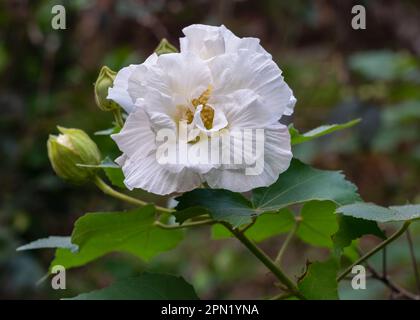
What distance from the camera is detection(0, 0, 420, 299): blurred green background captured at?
166 cm

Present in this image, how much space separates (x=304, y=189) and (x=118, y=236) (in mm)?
214

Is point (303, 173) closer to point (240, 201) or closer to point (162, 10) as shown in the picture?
point (240, 201)

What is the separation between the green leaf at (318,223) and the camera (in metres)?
0.72

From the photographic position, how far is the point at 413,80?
1942 millimetres

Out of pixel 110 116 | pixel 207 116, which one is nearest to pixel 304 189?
pixel 207 116

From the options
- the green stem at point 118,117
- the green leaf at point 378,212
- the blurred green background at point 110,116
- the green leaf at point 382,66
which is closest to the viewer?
the green leaf at point 378,212

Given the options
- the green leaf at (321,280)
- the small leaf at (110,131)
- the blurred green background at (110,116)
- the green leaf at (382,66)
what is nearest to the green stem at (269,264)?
the green leaf at (321,280)

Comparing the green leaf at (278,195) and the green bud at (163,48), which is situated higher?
the green bud at (163,48)

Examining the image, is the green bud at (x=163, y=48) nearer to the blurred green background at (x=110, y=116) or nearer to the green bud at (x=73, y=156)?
the green bud at (x=73, y=156)

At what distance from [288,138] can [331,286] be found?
16cm

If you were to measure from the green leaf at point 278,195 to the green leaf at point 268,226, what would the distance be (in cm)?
9

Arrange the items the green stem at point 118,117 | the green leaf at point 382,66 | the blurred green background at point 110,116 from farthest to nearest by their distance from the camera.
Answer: the green leaf at point 382,66 < the blurred green background at point 110,116 < the green stem at point 118,117

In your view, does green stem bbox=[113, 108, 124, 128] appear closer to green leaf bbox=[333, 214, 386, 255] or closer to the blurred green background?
green leaf bbox=[333, 214, 386, 255]

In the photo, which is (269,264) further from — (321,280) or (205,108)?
(205,108)
